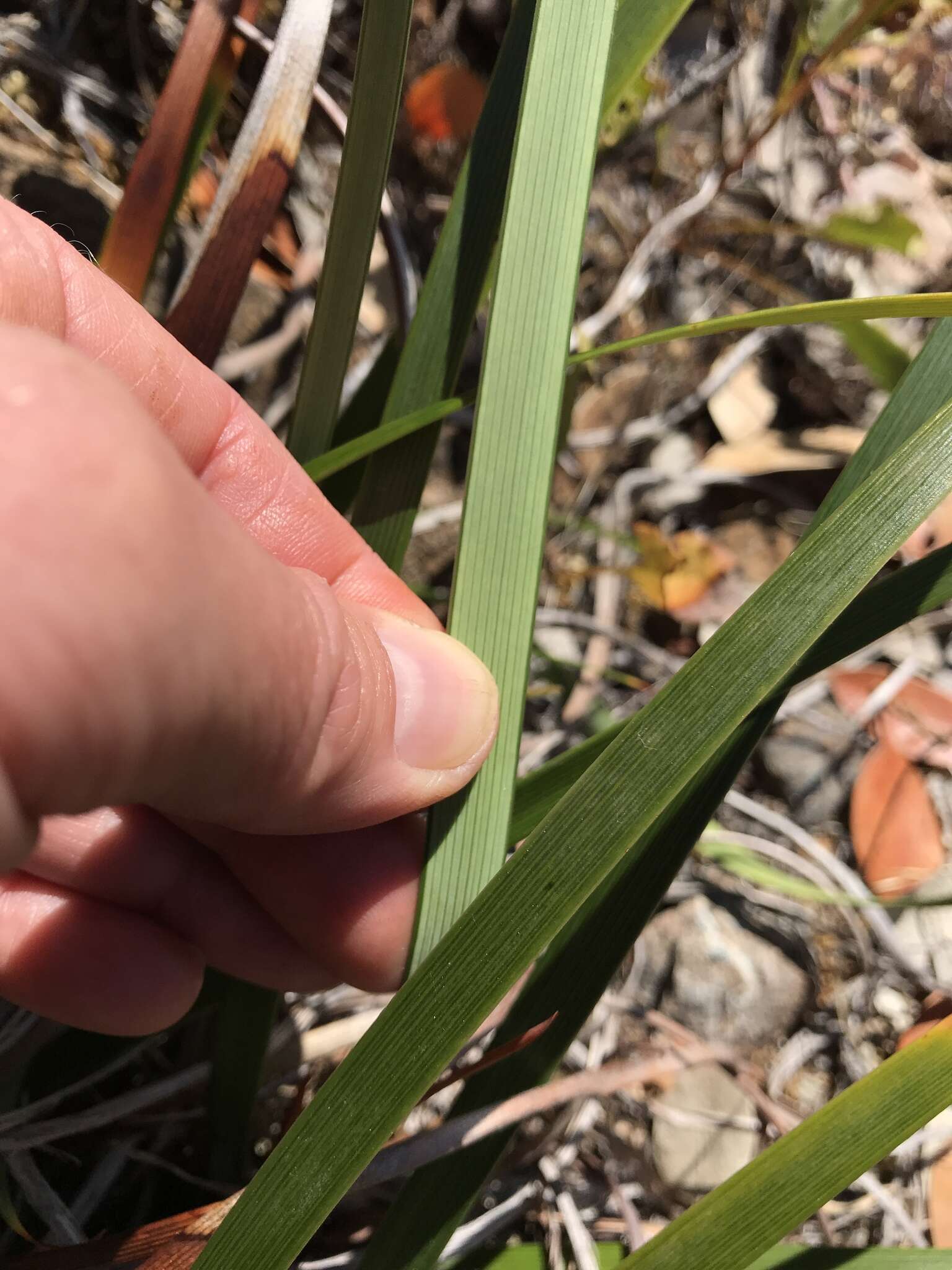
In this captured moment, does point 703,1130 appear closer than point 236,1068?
No

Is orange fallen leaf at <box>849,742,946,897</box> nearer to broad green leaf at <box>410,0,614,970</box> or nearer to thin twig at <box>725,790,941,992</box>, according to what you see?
thin twig at <box>725,790,941,992</box>

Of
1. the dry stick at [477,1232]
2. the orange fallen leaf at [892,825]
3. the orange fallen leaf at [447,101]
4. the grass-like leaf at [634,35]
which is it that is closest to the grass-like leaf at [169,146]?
the grass-like leaf at [634,35]

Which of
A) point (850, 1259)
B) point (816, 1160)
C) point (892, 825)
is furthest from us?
point (892, 825)

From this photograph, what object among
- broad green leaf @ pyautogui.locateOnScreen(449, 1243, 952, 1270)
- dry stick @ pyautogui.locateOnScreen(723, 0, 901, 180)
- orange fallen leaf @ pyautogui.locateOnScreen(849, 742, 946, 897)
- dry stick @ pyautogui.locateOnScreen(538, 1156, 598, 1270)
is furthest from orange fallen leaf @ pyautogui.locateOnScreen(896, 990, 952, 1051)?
dry stick @ pyautogui.locateOnScreen(723, 0, 901, 180)

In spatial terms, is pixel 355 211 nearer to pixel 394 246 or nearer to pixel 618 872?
pixel 394 246

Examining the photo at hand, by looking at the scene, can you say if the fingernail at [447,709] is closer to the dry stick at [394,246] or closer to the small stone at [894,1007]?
the dry stick at [394,246]

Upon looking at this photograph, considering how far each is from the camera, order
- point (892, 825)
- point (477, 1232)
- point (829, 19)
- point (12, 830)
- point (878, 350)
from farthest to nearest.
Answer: point (892, 825) < point (829, 19) < point (878, 350) < point (477, 1232) < point (12, 830)

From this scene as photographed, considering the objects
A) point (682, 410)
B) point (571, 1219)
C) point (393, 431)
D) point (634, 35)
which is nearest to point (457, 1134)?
point (571, 1219)
